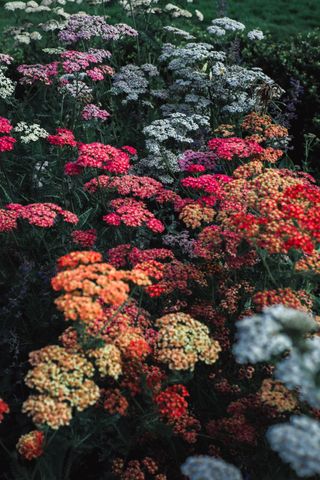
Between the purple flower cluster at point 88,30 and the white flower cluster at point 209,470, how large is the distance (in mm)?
5270

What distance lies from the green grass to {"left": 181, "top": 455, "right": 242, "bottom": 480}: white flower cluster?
→ 11.8 m

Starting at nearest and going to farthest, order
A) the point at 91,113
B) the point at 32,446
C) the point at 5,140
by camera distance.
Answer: the point at 32,446 → the point at 5,140 → the point at 91,113

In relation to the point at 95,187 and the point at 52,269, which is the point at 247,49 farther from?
the point at 52,269

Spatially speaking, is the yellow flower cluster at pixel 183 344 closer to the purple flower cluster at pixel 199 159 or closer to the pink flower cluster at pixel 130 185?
the pink flower cluster at pixel 130 185

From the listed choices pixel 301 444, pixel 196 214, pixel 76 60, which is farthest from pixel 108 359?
pixel 76 60

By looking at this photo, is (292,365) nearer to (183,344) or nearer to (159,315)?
(183,344)

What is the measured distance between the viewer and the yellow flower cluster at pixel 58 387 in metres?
2.71

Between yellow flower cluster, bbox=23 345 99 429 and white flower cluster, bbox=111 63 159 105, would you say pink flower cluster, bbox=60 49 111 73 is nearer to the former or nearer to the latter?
white flower cluster, bbox=111 63 159 105

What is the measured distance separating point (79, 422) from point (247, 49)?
6.56 m

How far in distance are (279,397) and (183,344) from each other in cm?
48

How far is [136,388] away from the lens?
318 cm

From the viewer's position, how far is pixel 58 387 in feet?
9.12

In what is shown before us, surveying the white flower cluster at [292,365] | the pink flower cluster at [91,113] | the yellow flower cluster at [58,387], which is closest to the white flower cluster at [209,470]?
the white flower cluster at [292,365]

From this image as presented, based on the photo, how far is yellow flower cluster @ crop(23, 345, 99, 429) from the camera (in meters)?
2.71
